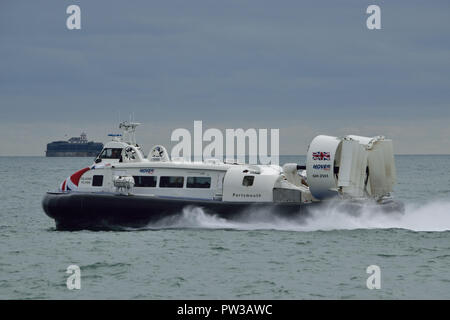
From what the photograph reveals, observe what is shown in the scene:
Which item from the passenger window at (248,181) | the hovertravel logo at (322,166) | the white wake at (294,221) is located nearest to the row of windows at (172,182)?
the white wake at (294,221)

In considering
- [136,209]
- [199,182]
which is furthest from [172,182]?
[136,209]

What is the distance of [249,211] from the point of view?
21.9m

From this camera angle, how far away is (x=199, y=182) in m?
22.8

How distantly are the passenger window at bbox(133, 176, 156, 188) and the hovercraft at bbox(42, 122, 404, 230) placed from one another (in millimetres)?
33

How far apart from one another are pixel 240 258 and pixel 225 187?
14.7ft

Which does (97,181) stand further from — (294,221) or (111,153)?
(294,221)

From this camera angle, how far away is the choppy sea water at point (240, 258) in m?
14.8

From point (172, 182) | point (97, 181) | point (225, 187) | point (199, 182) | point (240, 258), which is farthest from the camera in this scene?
point (97, 181)

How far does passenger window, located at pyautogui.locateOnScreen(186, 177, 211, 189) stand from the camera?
74.7 ft

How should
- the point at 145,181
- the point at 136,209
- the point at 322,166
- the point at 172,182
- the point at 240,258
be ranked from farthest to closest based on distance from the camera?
the point at 145,181, the point at 172,182, the point at 136,209, the point at 322,166, the point at 240,258

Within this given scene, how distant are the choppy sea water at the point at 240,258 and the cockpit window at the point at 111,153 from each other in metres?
3.08

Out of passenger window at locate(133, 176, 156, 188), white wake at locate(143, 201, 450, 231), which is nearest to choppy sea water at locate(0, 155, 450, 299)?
white wake at locate(143, 201, 450, 231)
